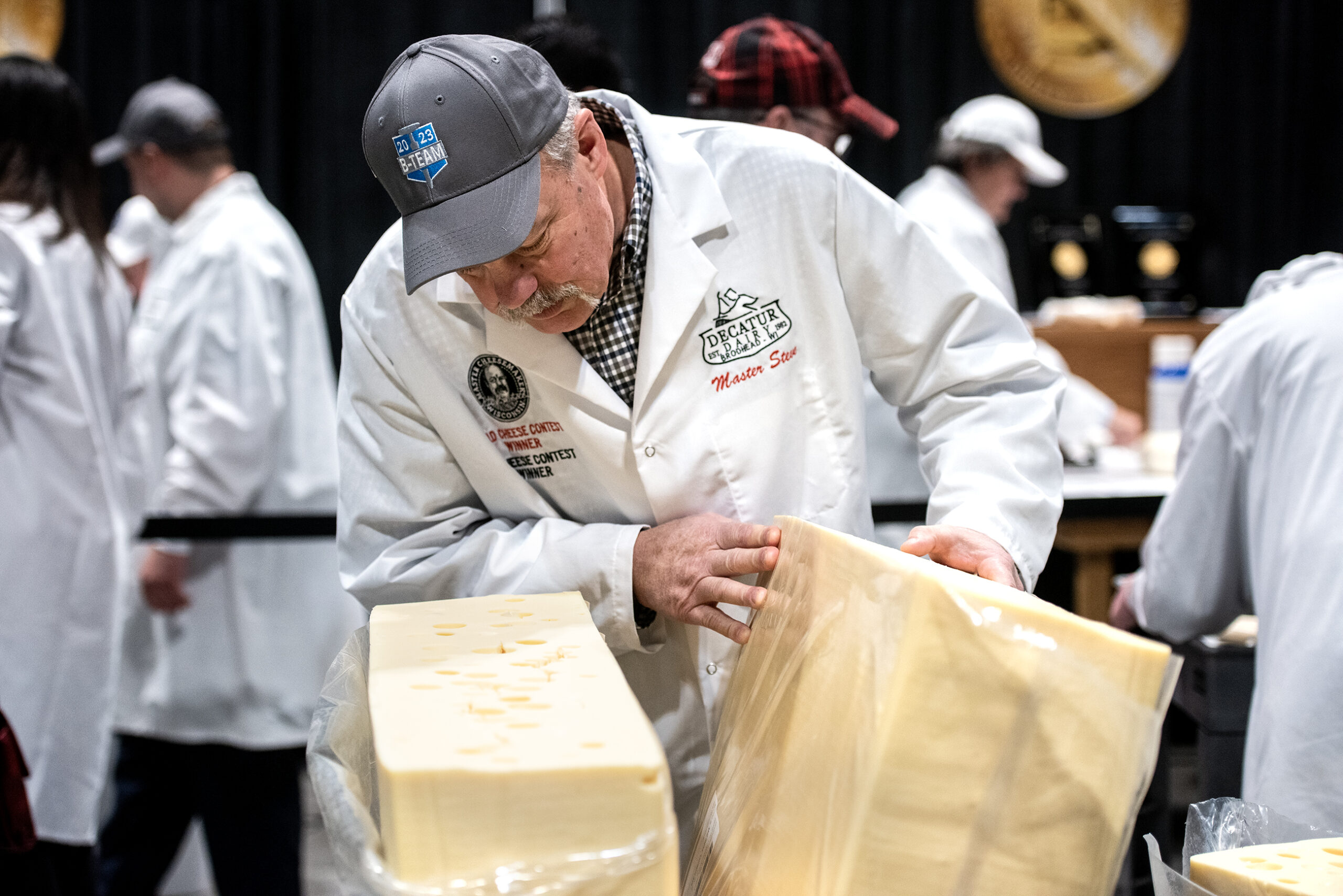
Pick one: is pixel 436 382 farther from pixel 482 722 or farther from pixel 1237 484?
pixel 1237 484

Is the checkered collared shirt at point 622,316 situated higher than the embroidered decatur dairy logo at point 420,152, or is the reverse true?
the embroidered decatur dairy logo at point 420,152

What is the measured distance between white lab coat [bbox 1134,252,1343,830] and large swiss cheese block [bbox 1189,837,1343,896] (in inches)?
16.8

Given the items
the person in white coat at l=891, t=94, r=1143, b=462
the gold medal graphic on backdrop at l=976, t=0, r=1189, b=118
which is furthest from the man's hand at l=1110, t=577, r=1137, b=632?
the gold medal graphic on backdrop at l=976, t=0, r=1189, b=118

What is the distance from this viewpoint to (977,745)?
718 millimetres

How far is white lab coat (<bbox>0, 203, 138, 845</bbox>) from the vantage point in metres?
2.06

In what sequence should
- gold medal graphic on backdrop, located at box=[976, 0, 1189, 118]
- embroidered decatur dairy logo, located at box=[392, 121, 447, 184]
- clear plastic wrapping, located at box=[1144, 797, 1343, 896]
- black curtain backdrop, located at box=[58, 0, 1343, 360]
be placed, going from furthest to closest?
gold medal graphic on backdrop, located at box=[976, 0, 1189, 118] → black curtain backdrop, located at box=[58, 0, 1343, 360] → embroidered decatur dairy logo, located at box=[392, 121, 447, 184] → clear plastic wrapping, located at box=[1144, 797, 1343, 896]

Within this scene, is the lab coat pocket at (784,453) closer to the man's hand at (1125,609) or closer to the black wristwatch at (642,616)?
the black wristwatch at (642,616)

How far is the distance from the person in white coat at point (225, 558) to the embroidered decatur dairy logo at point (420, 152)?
1.56m

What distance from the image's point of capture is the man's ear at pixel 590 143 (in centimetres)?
115

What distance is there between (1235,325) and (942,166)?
1931 millimetres

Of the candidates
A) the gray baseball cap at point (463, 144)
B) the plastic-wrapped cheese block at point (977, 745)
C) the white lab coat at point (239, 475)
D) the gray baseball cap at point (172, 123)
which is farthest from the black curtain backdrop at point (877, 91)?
the plastic-wrapped cheese block at point (977, 745)

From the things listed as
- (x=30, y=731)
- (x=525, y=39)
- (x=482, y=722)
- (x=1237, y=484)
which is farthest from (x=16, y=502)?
(x=1237, y=484)

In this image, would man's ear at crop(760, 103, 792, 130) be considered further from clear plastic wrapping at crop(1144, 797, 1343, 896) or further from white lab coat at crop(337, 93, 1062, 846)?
clear plastic wrapping at crop(1144, 797, 1343, 896)

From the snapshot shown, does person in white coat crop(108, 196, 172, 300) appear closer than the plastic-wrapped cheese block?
No
